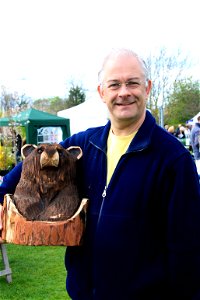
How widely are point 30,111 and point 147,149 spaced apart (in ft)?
34.2

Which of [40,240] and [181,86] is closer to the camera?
[40,240]

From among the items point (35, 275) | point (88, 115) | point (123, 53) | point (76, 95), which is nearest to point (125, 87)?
point (123, 53)

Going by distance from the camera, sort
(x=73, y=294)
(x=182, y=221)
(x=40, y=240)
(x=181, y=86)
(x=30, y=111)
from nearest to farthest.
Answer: (x=182, y=221), (x=40, y=240), (x=73, y=294), (x=30, y=111), (x=181, y=86)

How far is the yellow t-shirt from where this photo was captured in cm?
175

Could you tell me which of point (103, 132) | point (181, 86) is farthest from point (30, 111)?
point (181, 86)

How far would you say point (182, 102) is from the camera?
30.8m

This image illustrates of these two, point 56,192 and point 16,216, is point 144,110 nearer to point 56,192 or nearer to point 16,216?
point 56,192

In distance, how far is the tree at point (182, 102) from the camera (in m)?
30.2

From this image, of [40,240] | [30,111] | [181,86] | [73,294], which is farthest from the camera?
[181,86]

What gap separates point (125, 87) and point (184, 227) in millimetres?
556

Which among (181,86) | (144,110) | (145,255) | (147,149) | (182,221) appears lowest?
(145,255)

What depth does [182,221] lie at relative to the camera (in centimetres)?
159

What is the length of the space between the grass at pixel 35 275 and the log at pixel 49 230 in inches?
114

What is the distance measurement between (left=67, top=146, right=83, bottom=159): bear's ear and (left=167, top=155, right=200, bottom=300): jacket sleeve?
454 mm
